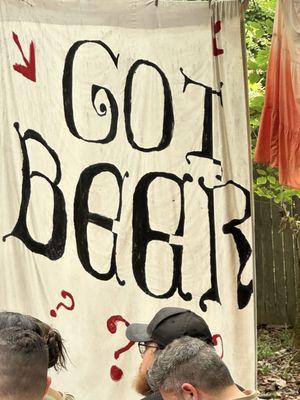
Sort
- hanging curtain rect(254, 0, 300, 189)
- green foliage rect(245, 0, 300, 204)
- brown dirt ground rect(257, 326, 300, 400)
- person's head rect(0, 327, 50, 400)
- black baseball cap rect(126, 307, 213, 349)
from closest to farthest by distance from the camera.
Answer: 1. person's head rect(0, 327, 50, 400)
2. black baseball cap rect(126, 307, 213, 349)
3. hanging curtain rect(254, 0, 300, 189)
4. green foliage rect(245, 0, 300, 204)
5. brown dirt ground rect(257, 326, 300, 400)

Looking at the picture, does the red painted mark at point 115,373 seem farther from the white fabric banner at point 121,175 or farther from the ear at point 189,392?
the ear at point 189,392

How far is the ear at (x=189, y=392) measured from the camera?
98.7 inches

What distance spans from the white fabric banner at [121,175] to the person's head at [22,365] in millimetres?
2479

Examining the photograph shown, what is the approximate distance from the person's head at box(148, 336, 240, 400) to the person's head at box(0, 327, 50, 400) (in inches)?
20.7

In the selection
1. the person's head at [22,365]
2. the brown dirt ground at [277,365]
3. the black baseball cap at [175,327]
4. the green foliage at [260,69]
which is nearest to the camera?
the person's head at [22,365]

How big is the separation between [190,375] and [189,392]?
6 cm

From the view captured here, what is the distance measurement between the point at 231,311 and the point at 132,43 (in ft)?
6.41

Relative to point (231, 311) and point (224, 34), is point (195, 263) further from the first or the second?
point (224, 34)

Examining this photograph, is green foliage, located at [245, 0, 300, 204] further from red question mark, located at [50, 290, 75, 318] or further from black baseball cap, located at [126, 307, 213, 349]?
black baseball cap, located at [126, 307, 213, 349]

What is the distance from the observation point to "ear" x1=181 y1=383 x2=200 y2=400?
251 centimetres

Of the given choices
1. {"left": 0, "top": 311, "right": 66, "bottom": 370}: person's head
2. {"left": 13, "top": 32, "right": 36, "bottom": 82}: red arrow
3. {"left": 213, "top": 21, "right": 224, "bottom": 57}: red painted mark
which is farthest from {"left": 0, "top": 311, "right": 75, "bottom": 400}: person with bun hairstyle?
{"left": 213, "top": 21, "right": 224, "bottom": 57}: red painted mark

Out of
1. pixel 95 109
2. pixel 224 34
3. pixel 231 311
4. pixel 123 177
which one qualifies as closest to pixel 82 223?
pixel 123 177

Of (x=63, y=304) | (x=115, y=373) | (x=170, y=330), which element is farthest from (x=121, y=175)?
(x=170, y=330)

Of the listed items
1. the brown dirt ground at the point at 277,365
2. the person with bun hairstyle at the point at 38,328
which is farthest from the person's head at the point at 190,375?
the brown dirt ground at the point at 277,365
